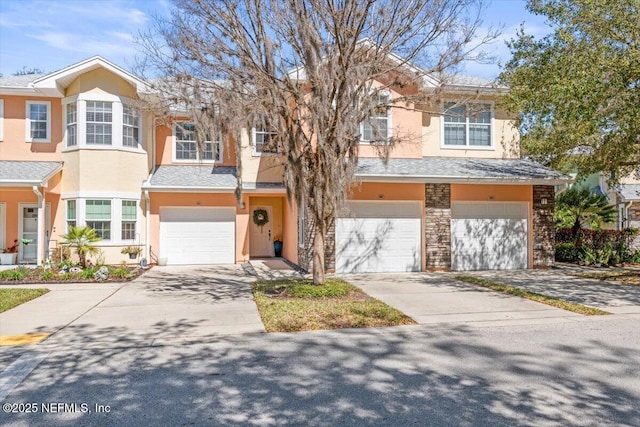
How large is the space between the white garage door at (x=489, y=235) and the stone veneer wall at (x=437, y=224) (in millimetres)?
505

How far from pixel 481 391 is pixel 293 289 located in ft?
20.0

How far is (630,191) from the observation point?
884 inches

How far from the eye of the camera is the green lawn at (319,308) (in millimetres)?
8070

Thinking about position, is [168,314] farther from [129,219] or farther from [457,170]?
[457,170]

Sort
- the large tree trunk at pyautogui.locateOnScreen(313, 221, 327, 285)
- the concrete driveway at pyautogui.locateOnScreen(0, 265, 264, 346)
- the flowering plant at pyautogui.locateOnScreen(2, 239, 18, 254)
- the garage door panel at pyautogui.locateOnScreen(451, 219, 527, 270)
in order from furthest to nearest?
1. the flowering plant at pyautogui.locateOnScreen(2, 239, 18, 254)
2. the garage door panel at pyautogui.locateOnScreen(451, 219, 527, 270)
3. the large tree trunk at pyautogui.locateOnScreen(313, 221, 327, 285)
4. the concrete driveway at pyautogui.locateOnScreen(0, 265, 264, 346)

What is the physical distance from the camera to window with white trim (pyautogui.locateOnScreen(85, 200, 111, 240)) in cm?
1620

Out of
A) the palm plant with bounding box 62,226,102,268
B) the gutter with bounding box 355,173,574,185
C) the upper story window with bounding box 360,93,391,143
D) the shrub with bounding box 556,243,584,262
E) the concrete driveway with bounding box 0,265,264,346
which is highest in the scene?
the upper story window with bounding box 360,93,391,143

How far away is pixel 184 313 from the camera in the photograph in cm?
906

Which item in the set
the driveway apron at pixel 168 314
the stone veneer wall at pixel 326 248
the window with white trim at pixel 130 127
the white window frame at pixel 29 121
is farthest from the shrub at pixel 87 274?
the stone veneer wall at pixel 326 248

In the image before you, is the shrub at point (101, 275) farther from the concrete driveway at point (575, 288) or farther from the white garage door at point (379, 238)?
the concrete driveway at point (575, 288)

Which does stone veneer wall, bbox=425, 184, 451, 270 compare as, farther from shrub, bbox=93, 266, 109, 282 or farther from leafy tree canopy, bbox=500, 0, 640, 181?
shrub, bbox=93, 266, 109, 282

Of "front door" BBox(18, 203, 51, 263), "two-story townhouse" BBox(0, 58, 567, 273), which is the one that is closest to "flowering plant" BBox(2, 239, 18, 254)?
"front door" BBox(18, 203, 51, 263)

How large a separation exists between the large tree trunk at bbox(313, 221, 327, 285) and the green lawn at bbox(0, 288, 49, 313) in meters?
6.48

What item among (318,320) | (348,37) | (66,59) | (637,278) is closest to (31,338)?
(318,320)
